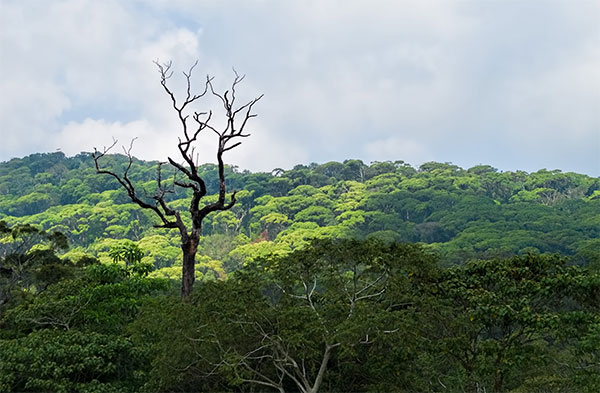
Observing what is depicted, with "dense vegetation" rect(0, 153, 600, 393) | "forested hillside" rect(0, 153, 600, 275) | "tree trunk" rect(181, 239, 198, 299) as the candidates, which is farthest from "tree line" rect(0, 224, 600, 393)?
"forested hillside" rect(0, 153, 600, 275)

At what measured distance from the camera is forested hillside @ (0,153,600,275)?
48125 millimetres

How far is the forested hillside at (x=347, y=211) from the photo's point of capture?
48.1 meters

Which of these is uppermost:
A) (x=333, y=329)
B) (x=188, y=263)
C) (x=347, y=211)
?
(x=347, y=211)

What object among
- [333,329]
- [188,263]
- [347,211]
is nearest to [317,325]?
[333,329]

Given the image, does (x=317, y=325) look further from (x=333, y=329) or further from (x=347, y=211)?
(x=347, y=211)

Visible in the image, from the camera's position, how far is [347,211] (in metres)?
58.7

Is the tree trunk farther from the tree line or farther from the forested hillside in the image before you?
the forested hillside

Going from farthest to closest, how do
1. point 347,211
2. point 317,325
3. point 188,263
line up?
point 347,211
point 188,263
point 317,325

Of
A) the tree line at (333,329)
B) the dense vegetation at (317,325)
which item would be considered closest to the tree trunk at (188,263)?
the dense vegetation at (317,325)

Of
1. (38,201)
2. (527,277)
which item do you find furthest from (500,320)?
(38,201)

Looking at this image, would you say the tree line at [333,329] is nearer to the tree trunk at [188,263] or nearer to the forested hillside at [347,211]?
the tree trunk at [188,263]

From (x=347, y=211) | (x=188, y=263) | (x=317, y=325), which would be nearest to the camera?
(x=317, y=325)

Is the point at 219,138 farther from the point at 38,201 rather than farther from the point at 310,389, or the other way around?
the point at 38,201

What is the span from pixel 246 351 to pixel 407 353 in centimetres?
243
